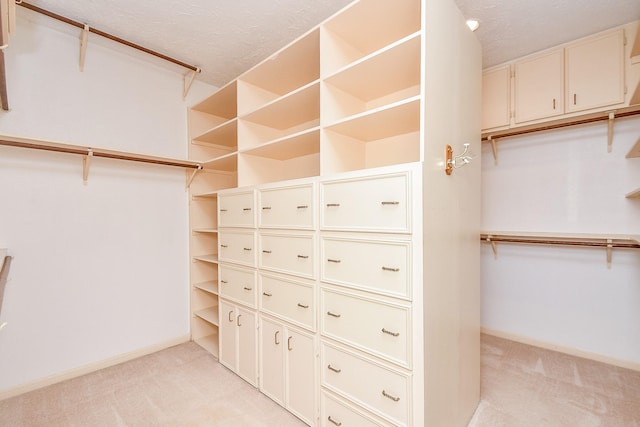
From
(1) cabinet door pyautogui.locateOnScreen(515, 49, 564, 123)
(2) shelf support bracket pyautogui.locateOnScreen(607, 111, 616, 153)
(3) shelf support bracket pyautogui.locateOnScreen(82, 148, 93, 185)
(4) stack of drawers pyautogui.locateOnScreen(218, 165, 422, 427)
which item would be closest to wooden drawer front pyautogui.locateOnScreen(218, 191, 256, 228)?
(4) stack of drawers pyautogui.locateOnScreen(218, 165, 422, 427)

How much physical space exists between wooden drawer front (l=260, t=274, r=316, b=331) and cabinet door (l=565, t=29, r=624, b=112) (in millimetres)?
2615

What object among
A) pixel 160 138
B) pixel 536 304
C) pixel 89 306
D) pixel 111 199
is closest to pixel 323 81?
pixel 160 138

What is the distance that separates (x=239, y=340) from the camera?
225cm

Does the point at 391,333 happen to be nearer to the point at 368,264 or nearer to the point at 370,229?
the point at 368,264

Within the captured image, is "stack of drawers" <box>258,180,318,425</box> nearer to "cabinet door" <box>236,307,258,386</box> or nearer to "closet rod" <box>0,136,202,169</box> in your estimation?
"cabinet door" <box>236,307,258,386</box>

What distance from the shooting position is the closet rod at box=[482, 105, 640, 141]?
217cm

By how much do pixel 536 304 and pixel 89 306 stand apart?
13.1ft

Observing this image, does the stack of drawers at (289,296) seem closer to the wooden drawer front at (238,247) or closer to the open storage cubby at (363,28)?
Result: the wooden drawer front at (238,247)

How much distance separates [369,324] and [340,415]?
58cm

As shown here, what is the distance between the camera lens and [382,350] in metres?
1.37

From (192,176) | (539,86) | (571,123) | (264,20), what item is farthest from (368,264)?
(539,86)

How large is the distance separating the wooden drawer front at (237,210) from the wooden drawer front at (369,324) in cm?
91

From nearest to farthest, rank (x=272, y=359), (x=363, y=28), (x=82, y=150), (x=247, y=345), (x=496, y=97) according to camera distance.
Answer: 1. (x=363, y=28)
2. (x=272, y=359)
3. (x=82, y=150)
4. (x=247, y=345)
5. (x=496, y=97)

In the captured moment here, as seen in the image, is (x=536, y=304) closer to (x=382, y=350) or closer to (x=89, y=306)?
(x=382, y=350)
